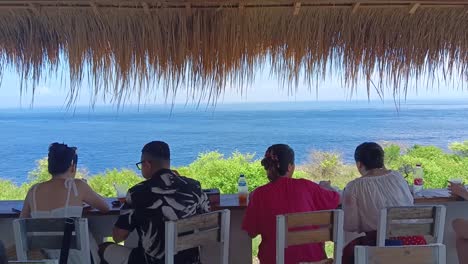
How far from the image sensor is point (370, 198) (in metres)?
2.65

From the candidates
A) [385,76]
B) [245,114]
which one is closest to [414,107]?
[245,114]

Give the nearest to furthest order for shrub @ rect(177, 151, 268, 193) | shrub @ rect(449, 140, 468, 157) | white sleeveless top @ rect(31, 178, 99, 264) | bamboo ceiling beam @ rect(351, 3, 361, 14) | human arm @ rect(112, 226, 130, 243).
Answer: human arm @ rect(112, 226, 130, 243) → white sleeveless top @ rect(31, 178, 99, 264) → bamboo ceiling beam @ rect(351, 3, 361, 14) → shrub @ rect(177, 151, 268, 193) → shrub @ rect(449, 140, 468, 157)

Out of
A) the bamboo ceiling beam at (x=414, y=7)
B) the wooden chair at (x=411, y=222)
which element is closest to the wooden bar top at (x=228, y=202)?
the wooden chair at (x=411, y=222)

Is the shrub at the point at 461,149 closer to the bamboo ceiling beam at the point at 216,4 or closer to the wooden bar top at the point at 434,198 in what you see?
the wooden bar top at the point at 434,198

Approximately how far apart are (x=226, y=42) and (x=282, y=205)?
4.52ft

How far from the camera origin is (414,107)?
42.2 m

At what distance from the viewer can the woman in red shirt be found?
2471 mm

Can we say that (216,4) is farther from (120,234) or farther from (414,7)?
(120,234)

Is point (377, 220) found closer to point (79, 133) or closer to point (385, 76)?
point (385, 76)

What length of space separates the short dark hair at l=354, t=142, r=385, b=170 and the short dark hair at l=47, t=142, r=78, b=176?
1.62m

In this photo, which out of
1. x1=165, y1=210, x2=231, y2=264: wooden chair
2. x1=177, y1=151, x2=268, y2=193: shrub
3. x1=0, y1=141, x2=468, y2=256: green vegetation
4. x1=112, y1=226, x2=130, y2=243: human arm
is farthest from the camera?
x1=0, y1=141, x2=468, y2=256: green vegetation

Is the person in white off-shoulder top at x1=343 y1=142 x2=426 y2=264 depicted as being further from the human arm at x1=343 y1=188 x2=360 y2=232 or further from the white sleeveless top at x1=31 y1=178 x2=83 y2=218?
the white sleeveless top at x1=31 y1=178 x2=83 y2=218

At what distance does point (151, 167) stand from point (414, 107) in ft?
141

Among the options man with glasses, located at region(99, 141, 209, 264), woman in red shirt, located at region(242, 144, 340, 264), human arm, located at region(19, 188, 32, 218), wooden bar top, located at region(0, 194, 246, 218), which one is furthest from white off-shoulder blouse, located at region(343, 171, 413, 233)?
human arm, located at region(19, 188, 32, 218)
